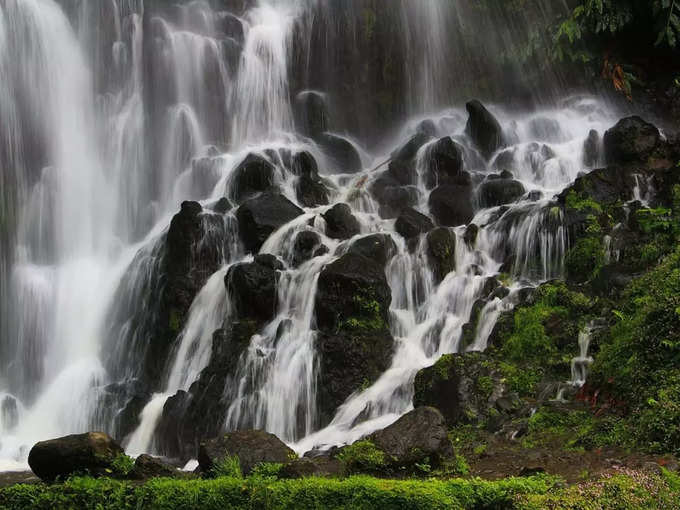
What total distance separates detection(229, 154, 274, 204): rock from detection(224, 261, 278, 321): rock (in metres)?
4.97

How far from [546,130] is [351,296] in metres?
12.1

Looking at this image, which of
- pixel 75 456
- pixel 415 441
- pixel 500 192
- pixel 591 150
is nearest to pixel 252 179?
pixel 500 192

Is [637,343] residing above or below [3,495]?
above

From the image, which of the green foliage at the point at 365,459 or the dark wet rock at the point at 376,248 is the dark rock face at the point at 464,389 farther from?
the dark wet rock at the point at 376,248

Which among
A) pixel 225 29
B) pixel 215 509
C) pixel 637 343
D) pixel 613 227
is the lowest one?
pixel 215 509

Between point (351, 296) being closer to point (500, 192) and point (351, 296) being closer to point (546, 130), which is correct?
point (500, 192)

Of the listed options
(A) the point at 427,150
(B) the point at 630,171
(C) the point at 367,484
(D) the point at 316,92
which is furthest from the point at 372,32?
(C) the point at 367,484

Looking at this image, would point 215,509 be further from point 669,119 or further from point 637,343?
point 669,119

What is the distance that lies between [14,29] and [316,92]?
10371mm

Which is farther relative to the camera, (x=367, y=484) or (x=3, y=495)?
(x=3, y=495)

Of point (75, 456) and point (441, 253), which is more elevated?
point (441, 253)

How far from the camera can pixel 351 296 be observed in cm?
1331

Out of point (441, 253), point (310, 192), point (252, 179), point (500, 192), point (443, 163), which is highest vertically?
point (443, 163)

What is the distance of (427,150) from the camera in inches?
784
